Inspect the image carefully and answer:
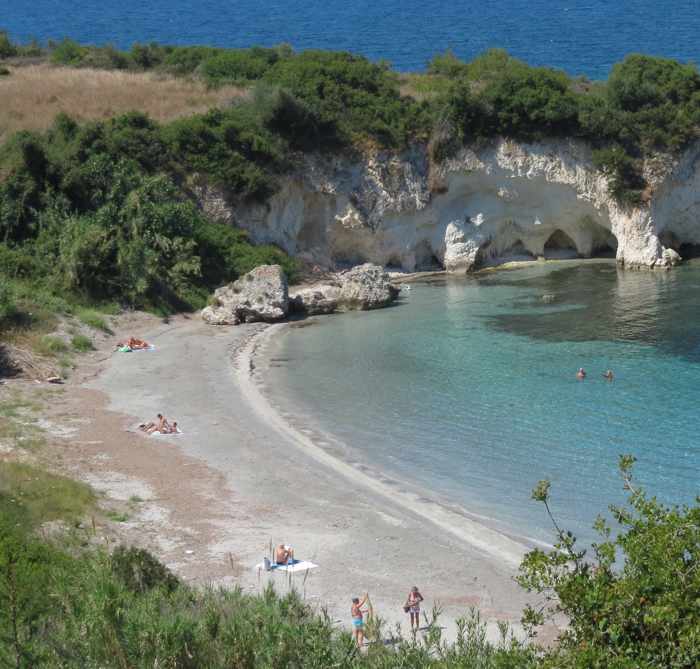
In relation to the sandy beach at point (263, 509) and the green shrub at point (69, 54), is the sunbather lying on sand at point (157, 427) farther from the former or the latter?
the green shrub at point (69, 54)

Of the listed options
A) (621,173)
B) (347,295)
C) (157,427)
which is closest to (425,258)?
(621,173)

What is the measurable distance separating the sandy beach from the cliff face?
21.0 meters

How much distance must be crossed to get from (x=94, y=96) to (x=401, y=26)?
217ft

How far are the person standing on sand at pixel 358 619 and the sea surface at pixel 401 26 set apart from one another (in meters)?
73.2

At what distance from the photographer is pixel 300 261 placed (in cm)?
4909

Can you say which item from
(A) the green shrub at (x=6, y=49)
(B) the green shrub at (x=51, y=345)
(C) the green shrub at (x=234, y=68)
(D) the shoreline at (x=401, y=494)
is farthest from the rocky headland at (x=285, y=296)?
(A) the green shrub at (x=6, y=49)

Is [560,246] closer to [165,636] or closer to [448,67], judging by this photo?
[448,67]

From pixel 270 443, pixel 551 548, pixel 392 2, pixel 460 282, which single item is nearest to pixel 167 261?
pixel 460 282


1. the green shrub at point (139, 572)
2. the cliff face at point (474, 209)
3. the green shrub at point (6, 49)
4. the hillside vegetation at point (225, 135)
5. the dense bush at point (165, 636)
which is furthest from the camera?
the green shrub at point (6, 49)

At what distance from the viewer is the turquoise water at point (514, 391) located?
22516 millimetres

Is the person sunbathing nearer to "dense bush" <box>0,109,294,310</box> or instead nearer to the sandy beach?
the sandy beach

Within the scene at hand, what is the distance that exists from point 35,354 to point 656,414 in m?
20.0

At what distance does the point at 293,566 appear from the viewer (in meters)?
17.6

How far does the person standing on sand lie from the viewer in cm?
1471
